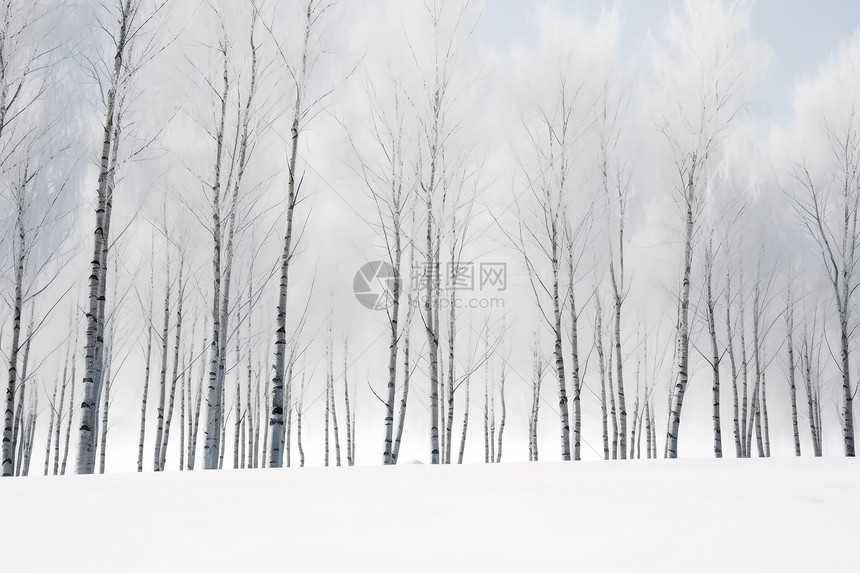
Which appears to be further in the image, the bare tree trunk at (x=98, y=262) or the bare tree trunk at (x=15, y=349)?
the bare tree trunk at (x=15, y=349)

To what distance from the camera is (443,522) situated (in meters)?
2.65

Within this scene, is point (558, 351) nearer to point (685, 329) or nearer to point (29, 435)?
point (685, 329)

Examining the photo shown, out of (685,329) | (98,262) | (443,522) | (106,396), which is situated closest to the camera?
(443,522)

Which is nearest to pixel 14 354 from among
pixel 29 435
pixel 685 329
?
pixel 685 329

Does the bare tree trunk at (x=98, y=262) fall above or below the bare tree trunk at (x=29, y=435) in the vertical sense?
above

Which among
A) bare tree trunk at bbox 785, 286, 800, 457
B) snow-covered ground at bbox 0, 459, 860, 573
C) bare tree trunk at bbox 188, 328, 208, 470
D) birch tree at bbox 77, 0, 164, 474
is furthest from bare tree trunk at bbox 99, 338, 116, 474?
bare tree trunk at bbox 785, 286, 800, 457

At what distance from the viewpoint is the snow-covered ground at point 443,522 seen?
2191mm

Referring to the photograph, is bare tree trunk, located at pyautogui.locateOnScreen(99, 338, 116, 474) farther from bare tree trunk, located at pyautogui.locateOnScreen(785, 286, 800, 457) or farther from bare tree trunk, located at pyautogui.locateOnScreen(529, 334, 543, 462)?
bare tree trunk, located at pyautogui.locateOnScreen(785, 286, 800, 457)

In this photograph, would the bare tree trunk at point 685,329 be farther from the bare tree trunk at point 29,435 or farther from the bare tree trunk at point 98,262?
the bare tree trunk at point 29,435

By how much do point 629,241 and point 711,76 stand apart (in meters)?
3.28

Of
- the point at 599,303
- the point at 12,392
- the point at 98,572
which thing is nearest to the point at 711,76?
the point at 599,303

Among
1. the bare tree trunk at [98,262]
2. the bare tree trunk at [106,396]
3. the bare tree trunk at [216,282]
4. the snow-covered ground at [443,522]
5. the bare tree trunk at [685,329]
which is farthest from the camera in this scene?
the bare tree trunk at [106,396]

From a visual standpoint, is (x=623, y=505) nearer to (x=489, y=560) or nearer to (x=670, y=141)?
(x=489, y=560)

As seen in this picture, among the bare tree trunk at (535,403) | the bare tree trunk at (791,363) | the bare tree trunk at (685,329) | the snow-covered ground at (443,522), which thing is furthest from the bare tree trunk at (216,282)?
the bare tree trunk at (791,363)
